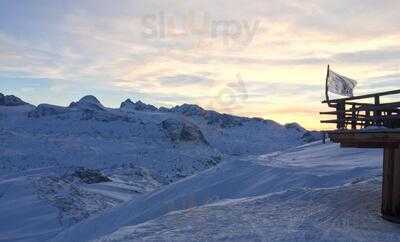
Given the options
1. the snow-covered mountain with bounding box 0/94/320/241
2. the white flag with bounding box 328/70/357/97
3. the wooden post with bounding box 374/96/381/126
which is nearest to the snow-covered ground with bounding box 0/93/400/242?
the snow-covered mountain with bounding box 0/94/320/241

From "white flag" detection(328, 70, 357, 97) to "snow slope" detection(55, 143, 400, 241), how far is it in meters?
3.63

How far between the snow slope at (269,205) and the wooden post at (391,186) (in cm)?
40

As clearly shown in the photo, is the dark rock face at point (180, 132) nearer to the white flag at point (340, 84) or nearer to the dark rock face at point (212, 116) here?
the dark rock face at point (212, 116)

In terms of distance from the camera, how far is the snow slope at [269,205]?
1537 cm

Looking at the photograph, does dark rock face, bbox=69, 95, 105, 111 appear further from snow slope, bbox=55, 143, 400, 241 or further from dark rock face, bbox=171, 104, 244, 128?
snow slope, bbox=55, 143, 400, 241

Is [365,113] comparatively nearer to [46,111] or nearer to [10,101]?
[46,111]

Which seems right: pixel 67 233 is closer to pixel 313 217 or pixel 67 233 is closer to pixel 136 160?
pixel 313 217

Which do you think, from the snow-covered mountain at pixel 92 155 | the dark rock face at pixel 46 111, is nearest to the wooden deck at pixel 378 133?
the snow-covered mountain at pixel 92 155

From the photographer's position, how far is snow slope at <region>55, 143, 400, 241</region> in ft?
50.4

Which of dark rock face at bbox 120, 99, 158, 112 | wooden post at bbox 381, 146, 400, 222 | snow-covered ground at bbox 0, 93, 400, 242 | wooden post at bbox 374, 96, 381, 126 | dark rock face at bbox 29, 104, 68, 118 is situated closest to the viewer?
snow-covered ground at bbox 0, 93, 400, 242

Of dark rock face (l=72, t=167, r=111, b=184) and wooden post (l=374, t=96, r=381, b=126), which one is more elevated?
wooden post (l=374, t=96, r=381, b=126)

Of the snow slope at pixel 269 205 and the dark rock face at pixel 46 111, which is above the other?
the dark rock face at pixel 46 111

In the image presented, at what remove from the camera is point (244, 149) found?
4454 inches

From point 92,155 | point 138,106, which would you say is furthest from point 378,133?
point 138,106
